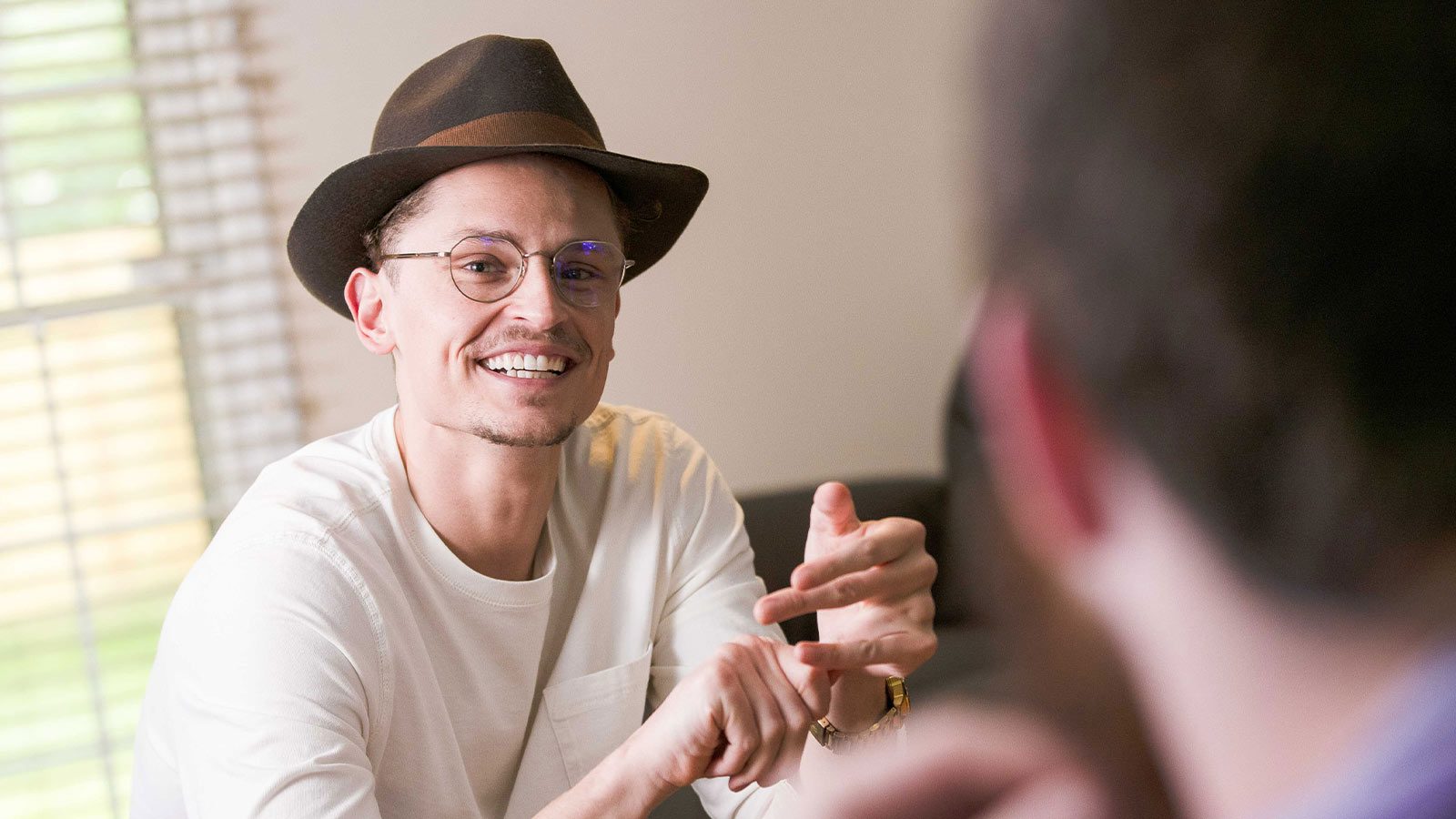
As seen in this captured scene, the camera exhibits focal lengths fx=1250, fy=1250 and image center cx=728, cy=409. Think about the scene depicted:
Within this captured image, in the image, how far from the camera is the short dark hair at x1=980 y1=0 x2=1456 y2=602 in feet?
0.78

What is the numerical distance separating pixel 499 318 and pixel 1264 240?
4.28 feet

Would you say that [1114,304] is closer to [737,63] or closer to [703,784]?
[703,784]

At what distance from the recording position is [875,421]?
3.40 meters

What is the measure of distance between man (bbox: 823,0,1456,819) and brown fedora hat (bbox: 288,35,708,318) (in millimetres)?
1245

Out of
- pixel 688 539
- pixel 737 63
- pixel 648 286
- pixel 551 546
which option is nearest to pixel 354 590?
pixel 551 546

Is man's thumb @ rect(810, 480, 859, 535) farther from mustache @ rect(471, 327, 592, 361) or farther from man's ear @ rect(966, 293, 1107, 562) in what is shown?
man's ear @ rect(966, 293, 1107, 562)

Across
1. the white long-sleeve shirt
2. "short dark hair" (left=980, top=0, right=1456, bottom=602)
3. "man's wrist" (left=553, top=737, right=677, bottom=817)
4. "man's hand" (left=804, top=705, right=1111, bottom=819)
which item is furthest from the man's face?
"short dark hair" (left=980, top=0, right=1456, bottom=602)

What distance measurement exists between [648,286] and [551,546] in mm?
1513

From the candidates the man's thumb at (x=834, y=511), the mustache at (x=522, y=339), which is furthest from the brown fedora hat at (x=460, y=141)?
the man's thumb at (x=834, y=511)

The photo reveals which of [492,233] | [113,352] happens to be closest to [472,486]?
[492,233]

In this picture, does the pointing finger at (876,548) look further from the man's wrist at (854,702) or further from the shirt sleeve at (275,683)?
the shirt sleeve at (275,683)

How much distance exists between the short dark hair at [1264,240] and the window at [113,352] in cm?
268

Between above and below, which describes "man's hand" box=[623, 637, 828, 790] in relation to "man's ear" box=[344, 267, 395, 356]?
below

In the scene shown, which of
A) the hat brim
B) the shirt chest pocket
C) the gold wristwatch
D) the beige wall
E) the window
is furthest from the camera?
the beige wall
